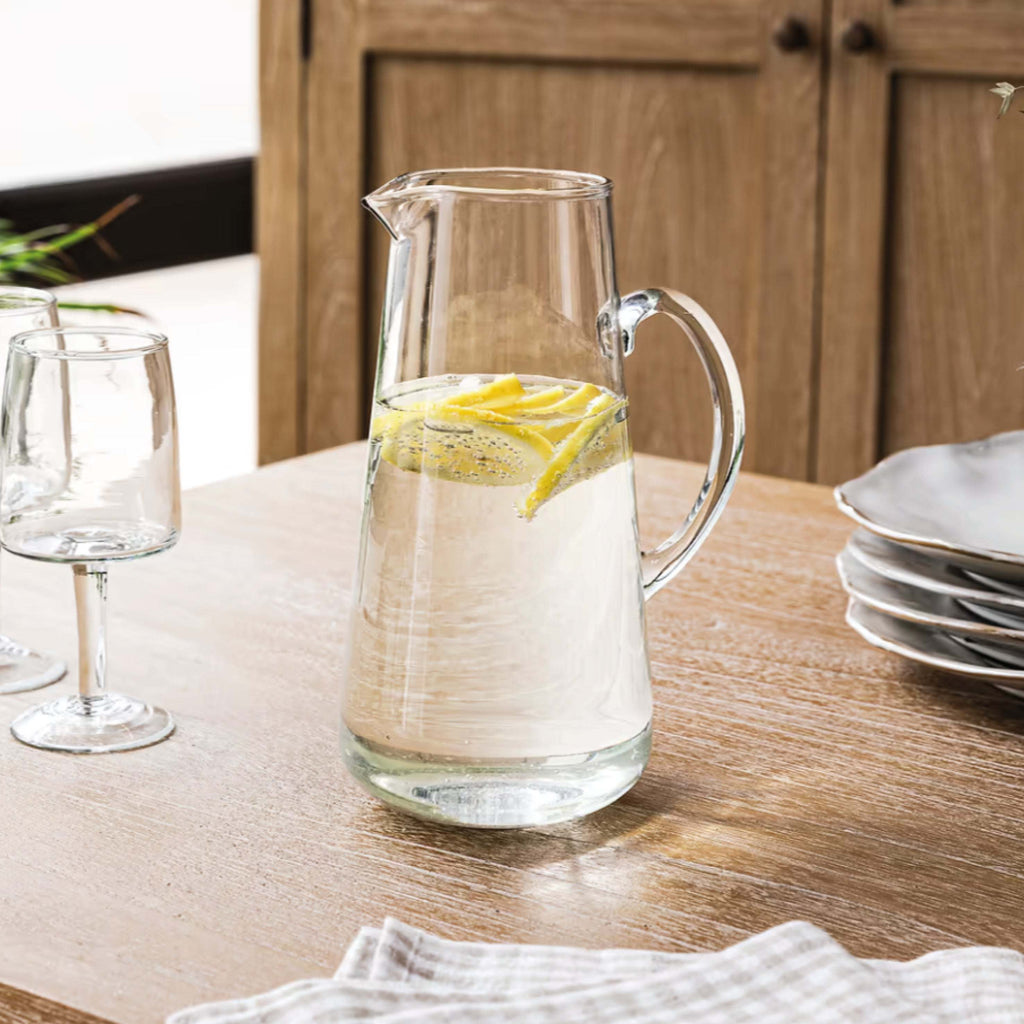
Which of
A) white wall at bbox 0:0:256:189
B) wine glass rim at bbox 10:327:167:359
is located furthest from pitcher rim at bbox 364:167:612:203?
white wall at bbox 0:0:256:189

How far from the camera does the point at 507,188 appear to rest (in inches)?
23.7

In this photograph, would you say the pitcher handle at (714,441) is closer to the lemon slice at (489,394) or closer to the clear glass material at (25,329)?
the lemon slice at (489,394)

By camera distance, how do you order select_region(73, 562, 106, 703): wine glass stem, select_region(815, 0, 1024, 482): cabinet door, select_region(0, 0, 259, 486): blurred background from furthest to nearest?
select_region(0, 0, 259, 486): blurred background
select_region(815, 0, 1024, 482): cabinet door
select_region(73, 562, 106, 703): wine glass stem

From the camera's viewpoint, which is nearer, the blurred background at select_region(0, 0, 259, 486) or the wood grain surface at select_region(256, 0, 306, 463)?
the wood grain surface at select_region(256, 0, 306, 463)

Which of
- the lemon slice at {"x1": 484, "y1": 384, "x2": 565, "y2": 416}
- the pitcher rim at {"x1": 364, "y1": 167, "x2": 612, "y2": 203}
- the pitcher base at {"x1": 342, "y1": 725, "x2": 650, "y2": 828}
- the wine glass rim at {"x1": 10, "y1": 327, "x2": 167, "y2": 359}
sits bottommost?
the pitcher base at {"x1": 342, "y1": 725, "x2": 650, "y2": 828}

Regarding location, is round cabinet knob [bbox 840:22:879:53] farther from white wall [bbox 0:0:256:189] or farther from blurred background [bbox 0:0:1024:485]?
white wall [bbox 0:0:256:189]

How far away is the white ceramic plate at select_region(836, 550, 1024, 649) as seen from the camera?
703mm

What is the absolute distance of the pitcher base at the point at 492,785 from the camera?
1.92 ft

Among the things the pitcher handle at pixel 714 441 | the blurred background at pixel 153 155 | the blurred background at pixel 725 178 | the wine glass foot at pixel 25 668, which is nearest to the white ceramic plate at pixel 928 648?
the pitcher handle at pixel 714 441

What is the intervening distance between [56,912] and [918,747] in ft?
1.23

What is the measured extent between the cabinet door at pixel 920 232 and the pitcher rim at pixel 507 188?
1428 mm

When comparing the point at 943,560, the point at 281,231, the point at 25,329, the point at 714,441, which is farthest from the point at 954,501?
the point at 281,231

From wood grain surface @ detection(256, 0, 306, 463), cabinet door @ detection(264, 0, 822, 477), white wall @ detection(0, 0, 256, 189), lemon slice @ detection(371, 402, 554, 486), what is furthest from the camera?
white wall @ detection(0, 0, 256, 189)

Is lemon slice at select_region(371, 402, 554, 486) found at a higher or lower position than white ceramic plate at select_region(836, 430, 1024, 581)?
higher
